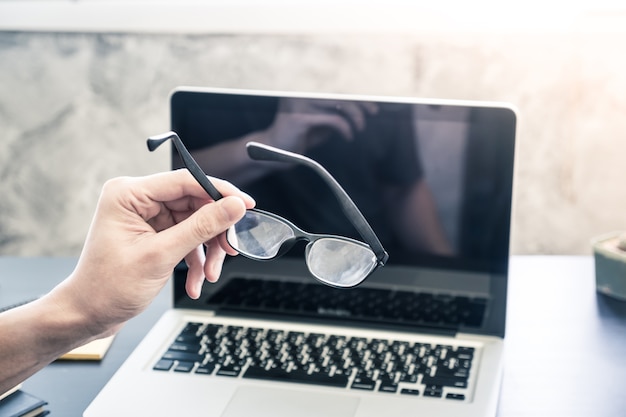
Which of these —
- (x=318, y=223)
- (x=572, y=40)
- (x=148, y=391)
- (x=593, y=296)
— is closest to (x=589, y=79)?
(x=572, y=40)

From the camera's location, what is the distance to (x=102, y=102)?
1.76 metres

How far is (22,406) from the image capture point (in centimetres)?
87

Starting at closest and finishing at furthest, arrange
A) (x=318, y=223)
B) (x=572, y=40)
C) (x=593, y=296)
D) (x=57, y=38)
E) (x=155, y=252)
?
(x=155, y=252) < (x=318, y=223) < (x=593, y=296) < (x=572, y=40) < (x=57, y=38)

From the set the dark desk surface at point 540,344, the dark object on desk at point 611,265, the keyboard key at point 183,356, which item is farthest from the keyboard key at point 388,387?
the dark object on desk at point 611,265

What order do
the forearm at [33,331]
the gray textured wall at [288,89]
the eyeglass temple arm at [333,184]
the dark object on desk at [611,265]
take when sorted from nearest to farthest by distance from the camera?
the eyeglass temple arm at [333,184]
the forearm at [33,331]
the dark object on desk at [611,265]
the gray textured wall at [288,89]

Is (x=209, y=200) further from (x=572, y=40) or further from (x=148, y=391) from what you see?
(x=572, y=40)

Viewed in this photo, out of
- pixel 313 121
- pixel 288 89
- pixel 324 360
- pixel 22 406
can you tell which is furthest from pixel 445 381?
pixel 288 89

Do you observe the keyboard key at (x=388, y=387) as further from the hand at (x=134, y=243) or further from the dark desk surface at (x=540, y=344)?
the hand at (x=134, y=243)

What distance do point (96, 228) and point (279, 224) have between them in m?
0.19

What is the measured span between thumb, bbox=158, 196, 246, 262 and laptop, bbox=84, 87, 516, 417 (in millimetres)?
226

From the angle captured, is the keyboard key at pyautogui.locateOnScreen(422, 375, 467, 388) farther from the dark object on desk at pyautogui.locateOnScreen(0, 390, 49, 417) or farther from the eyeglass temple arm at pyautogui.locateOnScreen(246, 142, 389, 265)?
the dark object on desk at pyautogui.locateOnScreen(0, 390, 49, 417)

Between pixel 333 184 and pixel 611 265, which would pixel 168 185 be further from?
pixel 611 265

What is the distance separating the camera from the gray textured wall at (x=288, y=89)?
1.62m

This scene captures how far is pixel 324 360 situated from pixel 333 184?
0.31 metres
